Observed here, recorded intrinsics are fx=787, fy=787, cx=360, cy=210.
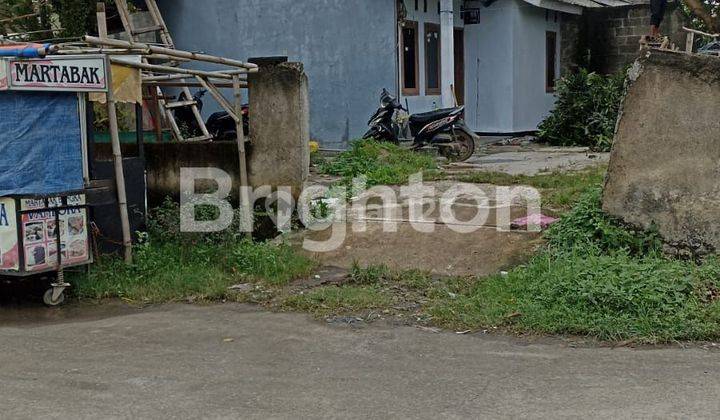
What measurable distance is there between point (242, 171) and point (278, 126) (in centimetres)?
67

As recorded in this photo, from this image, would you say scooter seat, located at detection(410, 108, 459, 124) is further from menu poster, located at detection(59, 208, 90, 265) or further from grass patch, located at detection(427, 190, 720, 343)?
menu poster, located at detection(59, 208, 90, 265)

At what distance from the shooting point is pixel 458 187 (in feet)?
34.1

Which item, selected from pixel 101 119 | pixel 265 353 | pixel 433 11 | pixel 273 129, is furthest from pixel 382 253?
pixel 433 11

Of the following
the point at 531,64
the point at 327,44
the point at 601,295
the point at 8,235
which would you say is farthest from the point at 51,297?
the point at 531,64

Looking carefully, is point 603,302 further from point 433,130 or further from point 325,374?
point 433,130

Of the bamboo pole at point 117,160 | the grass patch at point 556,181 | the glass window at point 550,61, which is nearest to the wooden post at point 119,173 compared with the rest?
the bamboo pole at point 117,160

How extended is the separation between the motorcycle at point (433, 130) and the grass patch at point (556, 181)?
6.99 ft

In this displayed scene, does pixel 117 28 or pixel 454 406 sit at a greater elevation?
pixel 117 28

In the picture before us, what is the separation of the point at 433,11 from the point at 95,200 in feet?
34.3

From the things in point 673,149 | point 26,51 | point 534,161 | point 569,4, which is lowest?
point 534,161

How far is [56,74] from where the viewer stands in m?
6.92

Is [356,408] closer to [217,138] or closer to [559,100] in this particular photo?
[217,138]

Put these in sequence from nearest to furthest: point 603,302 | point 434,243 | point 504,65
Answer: point 603,302 < point 434,243 < point 504,65

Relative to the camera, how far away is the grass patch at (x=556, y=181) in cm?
918
